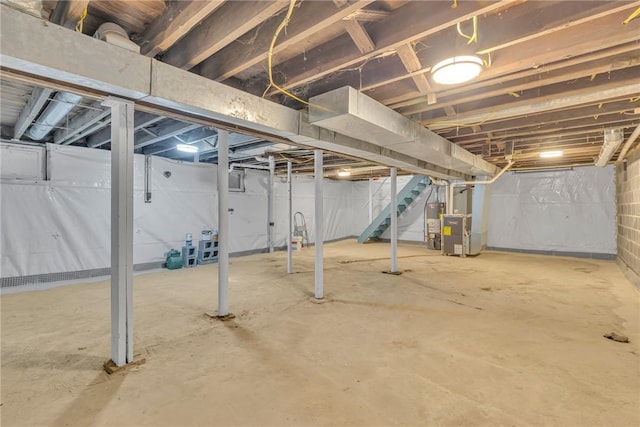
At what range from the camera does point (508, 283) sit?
14.3 feet

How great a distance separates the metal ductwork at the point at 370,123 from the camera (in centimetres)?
238

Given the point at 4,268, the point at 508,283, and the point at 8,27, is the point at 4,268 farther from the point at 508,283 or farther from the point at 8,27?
the point at 508,283

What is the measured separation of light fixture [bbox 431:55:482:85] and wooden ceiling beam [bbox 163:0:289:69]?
101cm

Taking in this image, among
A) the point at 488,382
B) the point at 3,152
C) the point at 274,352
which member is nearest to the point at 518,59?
the point at 488,382

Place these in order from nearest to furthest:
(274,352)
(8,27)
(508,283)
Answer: (8,27) < (274,352) < (508,283)

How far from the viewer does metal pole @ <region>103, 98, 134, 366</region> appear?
1.97 meters

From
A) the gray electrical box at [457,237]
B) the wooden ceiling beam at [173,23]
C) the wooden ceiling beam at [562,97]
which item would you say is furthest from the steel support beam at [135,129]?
the gray electrical box at [457,237]

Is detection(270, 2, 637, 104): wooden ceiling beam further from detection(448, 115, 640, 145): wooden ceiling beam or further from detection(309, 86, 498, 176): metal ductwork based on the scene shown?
detection(448, 115, 640, 145): wooden ceiling beam

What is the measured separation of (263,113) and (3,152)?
4.01 meters

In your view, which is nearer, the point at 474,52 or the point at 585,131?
the point at 474,52

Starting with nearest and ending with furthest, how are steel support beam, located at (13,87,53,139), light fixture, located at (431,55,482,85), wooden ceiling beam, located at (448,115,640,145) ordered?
light fixture, located at (431,55,482,85) < steel support beam, located at (13,87,53,139) < wooden ceiling beam, located at (448,115,640,145)

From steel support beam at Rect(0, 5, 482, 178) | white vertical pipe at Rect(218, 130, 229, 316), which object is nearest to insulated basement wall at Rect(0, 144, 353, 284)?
white vertical pipe at Rect(218, 130, 229, 316)

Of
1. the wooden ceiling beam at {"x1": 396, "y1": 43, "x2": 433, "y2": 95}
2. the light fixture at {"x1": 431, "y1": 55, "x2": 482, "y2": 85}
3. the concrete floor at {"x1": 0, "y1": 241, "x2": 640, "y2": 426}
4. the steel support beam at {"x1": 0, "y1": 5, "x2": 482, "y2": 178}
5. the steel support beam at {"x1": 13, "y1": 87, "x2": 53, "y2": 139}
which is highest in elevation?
the wooden ceiling beam at {"x1": 396, "y1": 43, "x2": 433, "y2": 95}

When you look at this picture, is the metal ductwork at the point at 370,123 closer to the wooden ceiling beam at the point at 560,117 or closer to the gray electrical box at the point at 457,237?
the wooden ceiling beam at the point at 560,117
